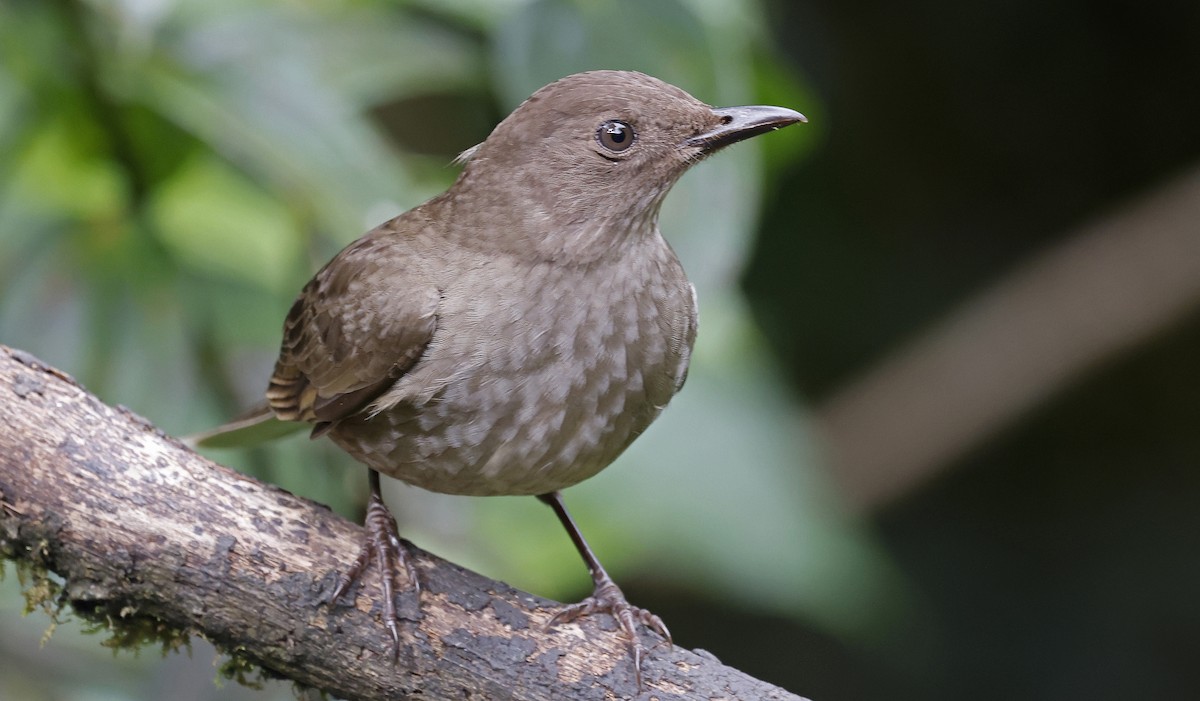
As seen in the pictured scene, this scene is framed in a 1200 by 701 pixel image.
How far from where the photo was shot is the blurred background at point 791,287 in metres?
3.82

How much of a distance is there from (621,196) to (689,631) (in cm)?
398

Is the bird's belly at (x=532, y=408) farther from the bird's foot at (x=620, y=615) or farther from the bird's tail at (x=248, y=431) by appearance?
the bird's tail at (x=248, y=431)

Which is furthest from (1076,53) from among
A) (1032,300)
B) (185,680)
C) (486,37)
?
(185,680)

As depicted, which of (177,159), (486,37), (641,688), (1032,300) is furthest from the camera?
(1032,300)

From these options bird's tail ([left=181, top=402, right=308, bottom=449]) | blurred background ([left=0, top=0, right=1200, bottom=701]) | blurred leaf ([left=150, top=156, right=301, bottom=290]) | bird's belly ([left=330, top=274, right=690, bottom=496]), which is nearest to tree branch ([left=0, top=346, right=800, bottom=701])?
bird's belly ([left=330, top=274, right=690, bottom=496])

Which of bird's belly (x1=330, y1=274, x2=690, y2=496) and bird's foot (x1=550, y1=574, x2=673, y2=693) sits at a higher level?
bird's belly (x1=330, y1=274, x2=690, y2=496)

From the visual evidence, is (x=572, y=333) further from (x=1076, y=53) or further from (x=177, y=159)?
(x=1076, y=53)

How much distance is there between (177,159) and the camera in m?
3.97

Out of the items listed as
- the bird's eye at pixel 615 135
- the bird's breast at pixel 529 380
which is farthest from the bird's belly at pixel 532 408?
the bird's eye at pixel 615 135

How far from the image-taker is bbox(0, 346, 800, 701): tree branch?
2756 millimetres

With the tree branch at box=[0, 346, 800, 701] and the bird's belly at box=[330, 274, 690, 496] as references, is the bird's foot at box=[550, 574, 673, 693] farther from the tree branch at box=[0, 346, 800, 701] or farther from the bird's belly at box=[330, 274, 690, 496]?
the bird's belly at box=[330, 274, 690, 496]

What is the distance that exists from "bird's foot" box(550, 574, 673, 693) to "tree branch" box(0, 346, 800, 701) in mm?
29

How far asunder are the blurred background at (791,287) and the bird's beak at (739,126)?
0.57 metres

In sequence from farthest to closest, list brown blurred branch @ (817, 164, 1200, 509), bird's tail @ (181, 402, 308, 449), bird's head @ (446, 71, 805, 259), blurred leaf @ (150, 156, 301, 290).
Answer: brown blurred branch @ (817, 164, 1200, 509) → blurred leaf @ (150, 156, 301, 290) → bird's tail @ (181, 402, 308, 449) → bird's head @ (446, 71, 805, 259)
